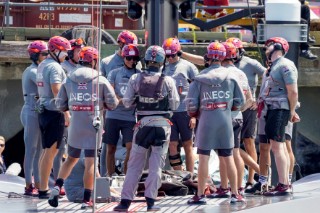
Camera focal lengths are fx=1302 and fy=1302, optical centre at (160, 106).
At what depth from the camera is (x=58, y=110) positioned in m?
13.7

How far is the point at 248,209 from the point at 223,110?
50.4 inches

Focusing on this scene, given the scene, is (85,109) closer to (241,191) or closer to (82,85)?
(82,85)

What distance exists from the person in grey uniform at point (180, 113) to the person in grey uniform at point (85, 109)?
1577 mm

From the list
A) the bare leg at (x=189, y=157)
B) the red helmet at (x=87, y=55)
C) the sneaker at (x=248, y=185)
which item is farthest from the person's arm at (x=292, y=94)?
the red helmet at (x=87, y=55)

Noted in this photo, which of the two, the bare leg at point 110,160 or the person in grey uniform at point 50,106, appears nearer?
the person in grey uniform at point 50,106

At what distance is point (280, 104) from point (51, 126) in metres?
2.42

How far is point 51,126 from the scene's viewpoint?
13.7 metres

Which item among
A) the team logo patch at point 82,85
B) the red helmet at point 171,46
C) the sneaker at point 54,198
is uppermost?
the red helmet at point 171,46

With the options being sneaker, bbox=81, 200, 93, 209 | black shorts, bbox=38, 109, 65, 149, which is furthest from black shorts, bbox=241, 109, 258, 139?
sneaker, bbox=81, 200, 93, 209

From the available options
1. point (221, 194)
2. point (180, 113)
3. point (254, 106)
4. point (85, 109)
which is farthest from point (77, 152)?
point (254, 106)

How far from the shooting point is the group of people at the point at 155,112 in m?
12.6

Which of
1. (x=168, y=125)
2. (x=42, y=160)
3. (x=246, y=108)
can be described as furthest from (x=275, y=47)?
(x=42, y=160)

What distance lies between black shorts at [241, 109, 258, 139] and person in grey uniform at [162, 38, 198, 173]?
1.85 ft

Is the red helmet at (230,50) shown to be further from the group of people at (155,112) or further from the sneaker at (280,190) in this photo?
the sneaker at (280,190)
